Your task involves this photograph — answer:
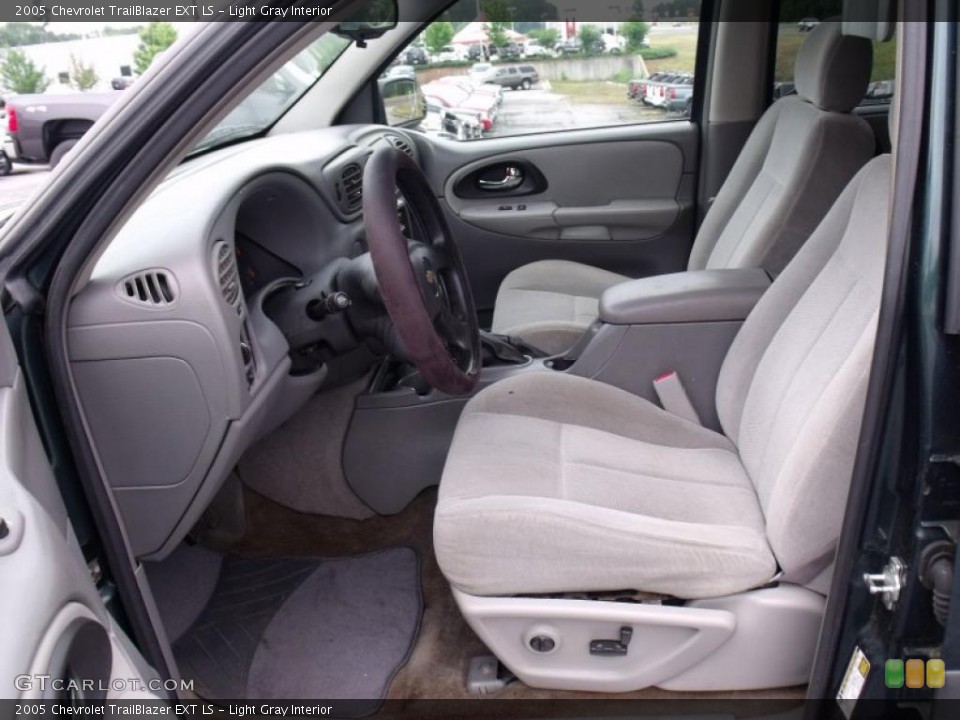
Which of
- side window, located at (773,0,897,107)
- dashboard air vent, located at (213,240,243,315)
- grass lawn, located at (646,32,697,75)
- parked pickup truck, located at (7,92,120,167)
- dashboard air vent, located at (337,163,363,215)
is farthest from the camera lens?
Result: grass lawn, located at (646,32,697,75)

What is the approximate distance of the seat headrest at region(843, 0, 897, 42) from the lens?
1279 millimetres

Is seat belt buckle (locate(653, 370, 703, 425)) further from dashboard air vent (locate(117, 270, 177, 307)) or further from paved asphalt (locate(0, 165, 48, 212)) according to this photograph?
paved asphalt (locate(0, 165, 48, 212))

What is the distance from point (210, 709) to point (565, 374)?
38.8 inches

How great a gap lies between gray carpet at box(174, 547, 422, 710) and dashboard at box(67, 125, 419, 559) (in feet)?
1.11

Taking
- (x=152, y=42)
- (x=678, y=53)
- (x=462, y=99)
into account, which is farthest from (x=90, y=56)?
(x=678, y=53)

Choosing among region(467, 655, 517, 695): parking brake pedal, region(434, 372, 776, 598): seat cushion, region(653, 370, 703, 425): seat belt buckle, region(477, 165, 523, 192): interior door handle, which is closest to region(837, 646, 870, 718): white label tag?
region(434, 372, 776, 598): seat cushion

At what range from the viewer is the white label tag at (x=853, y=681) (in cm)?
123

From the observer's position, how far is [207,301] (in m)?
1.45

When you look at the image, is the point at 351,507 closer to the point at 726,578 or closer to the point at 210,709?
the point at 210,709

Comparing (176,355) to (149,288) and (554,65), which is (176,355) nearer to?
(149,288)

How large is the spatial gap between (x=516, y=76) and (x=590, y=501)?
6.24 feet

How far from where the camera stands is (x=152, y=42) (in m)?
1.46

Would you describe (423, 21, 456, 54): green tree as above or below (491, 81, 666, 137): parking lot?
above
